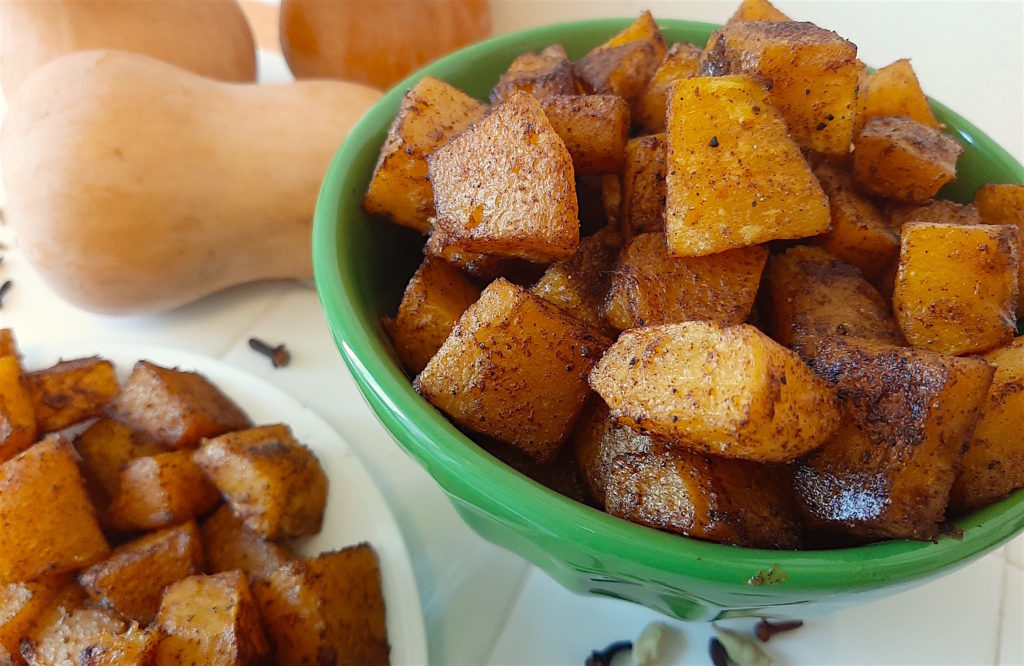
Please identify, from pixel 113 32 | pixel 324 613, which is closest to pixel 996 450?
pixel 324 613

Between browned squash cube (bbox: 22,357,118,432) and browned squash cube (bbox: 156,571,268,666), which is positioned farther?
browned squash cube (bbox: 22,357,118,432)

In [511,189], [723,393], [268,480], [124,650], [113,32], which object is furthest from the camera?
[113,32]

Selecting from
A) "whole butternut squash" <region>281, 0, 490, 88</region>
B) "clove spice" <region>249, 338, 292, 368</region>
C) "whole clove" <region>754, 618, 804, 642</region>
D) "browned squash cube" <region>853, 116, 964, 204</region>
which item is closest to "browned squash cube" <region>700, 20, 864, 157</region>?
"browned squash cube" <region>853, 116, 964, 204</region>

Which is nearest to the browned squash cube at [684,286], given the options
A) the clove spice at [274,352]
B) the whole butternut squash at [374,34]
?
the clove spice at [274,352]

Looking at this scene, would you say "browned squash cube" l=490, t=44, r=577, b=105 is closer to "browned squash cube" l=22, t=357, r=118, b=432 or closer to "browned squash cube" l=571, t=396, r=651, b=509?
"browned squash cube" l=571, t=396, r=651, b=509

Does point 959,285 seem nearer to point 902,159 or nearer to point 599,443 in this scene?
point 902,159

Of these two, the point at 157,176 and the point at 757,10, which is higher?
the point at 757,10

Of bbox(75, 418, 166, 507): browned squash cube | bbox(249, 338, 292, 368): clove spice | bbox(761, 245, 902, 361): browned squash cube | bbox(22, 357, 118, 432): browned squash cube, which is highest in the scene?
bbox(761, 245, 902, 361): browned squash cube
